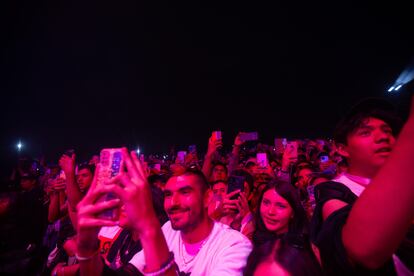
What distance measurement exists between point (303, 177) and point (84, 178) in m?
4.15

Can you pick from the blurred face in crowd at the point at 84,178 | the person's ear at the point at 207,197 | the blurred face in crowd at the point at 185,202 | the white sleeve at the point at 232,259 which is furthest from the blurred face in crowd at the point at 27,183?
the white sleeve at the point at 232,259

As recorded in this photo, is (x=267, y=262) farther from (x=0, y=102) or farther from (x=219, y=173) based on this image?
(x=0, y=102)

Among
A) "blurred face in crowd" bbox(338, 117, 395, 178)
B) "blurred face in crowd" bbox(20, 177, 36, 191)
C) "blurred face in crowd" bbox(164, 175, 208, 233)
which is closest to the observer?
"blurred face in crowd" bbox(338, 117, 395, 178)

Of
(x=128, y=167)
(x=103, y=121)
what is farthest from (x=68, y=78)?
(x=128, y=167)

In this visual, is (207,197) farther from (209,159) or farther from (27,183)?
(27,183)

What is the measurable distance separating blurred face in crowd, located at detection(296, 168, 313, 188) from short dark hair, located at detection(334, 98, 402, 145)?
3.16 m

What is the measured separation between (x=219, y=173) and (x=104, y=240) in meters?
2.84

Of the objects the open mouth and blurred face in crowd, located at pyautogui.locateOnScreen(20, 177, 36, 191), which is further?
blurred face in crowd, located at pyautogui.locateOnScreen(20, 177, 36, 191)

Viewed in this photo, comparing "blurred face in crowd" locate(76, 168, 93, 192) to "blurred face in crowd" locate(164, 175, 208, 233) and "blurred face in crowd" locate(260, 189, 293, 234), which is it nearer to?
"blurred face in crowd" locate(164, 175, 208, 233)

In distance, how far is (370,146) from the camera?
1564 millimetres

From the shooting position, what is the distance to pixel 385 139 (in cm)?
154

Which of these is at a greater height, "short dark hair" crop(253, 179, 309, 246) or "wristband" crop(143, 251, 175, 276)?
"wristband" crop(143, 251, 175, 276)

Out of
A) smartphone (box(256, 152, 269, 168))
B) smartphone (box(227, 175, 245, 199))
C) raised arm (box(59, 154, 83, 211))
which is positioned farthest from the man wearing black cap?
smartphone (box(256, 152, 269, 168))

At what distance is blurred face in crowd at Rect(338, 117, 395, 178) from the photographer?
1525 mm
